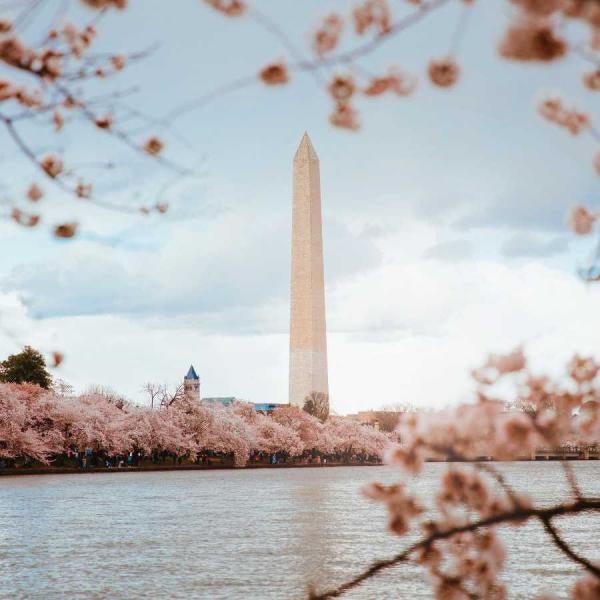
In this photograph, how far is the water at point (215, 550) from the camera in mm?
9961

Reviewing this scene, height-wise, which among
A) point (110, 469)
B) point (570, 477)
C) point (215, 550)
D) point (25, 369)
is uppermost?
point (25, 369)

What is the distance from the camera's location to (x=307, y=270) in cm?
6844

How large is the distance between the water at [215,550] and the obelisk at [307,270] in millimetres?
45507

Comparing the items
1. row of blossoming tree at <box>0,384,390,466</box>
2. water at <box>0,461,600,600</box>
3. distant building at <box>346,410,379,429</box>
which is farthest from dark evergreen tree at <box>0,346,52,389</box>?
distant building at <box>346,410,379,429</box>

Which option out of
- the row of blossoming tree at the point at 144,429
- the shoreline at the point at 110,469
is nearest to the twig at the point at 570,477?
the shoreline at the point at 110,469

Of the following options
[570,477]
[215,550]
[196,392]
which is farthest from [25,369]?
[570,477]

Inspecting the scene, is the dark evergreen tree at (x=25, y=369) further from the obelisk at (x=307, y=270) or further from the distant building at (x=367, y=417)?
the distant building at (x=367, y=417)

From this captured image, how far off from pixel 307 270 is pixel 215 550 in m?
55.7

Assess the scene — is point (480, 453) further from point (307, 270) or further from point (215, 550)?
point (307, 270)

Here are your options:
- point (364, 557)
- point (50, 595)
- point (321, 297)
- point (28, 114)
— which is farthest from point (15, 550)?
point (321, 297)

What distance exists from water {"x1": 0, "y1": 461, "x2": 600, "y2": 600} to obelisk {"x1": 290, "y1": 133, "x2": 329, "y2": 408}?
45.5 m

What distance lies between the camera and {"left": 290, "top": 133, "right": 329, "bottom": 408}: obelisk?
67.9m

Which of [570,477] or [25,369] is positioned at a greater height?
[25,369]

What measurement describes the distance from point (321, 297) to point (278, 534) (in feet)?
178
